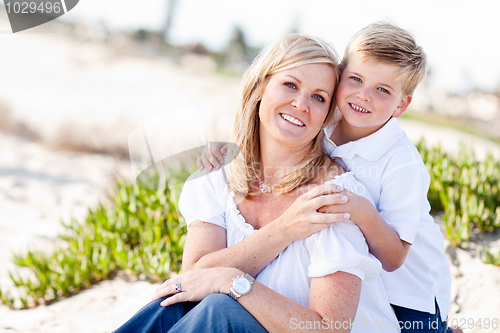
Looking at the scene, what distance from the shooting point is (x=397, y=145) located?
217 cm

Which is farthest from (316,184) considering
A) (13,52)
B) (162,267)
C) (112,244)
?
(13,52)

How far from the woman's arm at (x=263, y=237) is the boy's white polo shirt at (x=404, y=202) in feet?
1.28

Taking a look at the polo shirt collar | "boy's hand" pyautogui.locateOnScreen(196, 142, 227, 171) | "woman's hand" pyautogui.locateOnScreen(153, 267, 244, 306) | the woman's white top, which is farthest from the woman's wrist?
the polo shirt collar

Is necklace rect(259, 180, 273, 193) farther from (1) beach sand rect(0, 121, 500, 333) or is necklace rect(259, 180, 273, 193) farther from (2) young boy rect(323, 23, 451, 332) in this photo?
(1) beach sand rect(0, 121, 500, 333)

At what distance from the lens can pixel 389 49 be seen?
2.16 m

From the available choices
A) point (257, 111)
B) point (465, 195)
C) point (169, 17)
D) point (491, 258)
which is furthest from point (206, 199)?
point (169, 17)

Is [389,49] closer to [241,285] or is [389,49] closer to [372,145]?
[372,145]

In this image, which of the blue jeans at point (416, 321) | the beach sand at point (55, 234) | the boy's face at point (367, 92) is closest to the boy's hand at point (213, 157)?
the boy's face at point (367, 92)

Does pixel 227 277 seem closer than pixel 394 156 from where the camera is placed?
Yes

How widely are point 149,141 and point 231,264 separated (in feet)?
3.31

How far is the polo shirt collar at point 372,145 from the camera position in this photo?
2.12 m

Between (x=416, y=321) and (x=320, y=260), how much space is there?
0.86 meters

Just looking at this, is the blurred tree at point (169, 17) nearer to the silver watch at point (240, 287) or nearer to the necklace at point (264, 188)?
the necklace at point (264, 188)

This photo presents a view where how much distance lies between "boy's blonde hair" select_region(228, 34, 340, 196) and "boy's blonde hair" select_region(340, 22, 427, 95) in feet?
0.59
